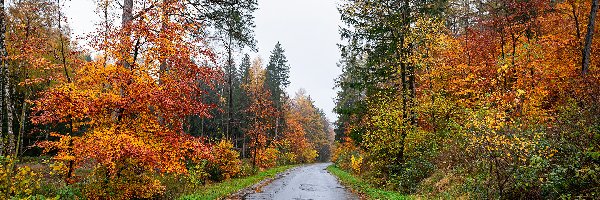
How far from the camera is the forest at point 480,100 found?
8992 mm

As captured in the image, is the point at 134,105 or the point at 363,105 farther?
the point at 363,105

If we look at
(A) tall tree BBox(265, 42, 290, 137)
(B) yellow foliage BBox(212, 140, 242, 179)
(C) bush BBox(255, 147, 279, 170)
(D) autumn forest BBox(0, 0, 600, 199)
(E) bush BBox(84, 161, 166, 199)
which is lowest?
(C) bush BBox(255, 147, 279, 170)

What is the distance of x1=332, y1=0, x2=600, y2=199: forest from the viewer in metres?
8.99

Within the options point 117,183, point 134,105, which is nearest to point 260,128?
point 117,183

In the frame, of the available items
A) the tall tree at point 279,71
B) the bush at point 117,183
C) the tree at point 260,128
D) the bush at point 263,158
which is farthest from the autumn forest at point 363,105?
the tall tree at point 279,71

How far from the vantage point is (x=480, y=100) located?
11.0 metres

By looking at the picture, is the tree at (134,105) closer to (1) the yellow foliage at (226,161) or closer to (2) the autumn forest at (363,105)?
(2) the autumn forest at (363,105)

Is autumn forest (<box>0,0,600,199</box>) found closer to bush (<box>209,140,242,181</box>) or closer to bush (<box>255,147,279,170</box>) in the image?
bush (<box>209,140,242,181</box>)

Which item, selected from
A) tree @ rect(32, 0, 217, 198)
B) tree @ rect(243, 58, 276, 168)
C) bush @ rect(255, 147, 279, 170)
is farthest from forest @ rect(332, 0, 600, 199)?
bush @ rect(255, 147, 279, 170)

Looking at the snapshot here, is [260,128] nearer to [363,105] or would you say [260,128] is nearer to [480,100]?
[363,105]

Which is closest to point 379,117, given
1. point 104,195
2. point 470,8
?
point 104,195

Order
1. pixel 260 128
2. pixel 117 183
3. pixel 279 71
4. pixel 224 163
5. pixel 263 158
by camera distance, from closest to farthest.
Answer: pixel 117 183 < pixel 224 163 < pixel 260 128 < pixel 263 158 < pixel 279 71

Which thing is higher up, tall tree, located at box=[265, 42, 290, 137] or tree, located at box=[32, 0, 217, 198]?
tall tree, located at box=[265, 42, 290, 137]

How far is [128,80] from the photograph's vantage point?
32.2 ft
